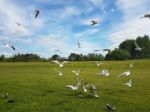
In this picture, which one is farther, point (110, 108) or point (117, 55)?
point (117, 55)

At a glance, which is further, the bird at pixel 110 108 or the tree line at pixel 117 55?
the tree line at pixel 117 55

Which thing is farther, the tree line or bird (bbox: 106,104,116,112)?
the tree line

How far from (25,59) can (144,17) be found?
10466 centimetres

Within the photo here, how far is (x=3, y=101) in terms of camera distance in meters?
20.6

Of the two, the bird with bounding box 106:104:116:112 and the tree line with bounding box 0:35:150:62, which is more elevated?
the tree line with bounding box 0:35:150:62

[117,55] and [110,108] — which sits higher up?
[117,55]

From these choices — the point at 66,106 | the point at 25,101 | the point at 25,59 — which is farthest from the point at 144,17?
the point at 25,59

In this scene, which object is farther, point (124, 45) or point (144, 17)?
point (124, 45)

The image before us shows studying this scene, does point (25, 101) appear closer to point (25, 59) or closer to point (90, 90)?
point (90, 90)

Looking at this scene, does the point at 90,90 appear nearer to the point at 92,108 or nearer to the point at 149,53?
the point at 92,108

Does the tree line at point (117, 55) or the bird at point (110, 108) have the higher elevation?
the tree line at point (117, 55)

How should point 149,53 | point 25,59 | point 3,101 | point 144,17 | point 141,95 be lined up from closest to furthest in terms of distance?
point 144,17, point 3,101, point 141,95, point 25,59, point 149,53

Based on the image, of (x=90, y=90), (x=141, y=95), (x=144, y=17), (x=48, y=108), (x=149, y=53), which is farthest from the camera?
(x=149, y=53)

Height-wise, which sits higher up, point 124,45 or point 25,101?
point 124,45
